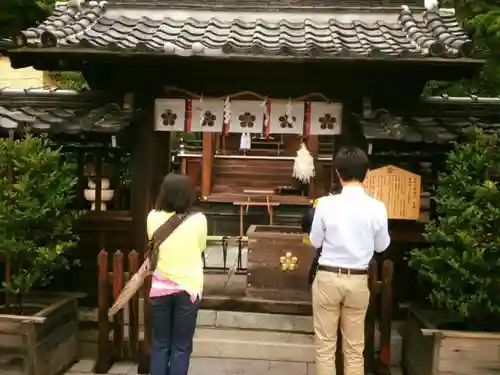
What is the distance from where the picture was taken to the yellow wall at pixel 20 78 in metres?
17.6

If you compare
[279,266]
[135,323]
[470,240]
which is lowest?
[135,323]

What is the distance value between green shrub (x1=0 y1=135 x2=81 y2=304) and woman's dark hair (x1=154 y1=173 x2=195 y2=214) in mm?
1980

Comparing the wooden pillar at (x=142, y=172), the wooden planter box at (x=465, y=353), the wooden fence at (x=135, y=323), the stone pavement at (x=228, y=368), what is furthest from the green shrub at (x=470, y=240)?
the wooden pillar at (x=142, y=172)

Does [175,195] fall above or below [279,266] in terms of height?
above

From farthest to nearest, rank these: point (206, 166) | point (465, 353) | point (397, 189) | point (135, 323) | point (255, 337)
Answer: point (206, 166), point (255, 337), point (397, 189), point (135, 323), point (465, 353)

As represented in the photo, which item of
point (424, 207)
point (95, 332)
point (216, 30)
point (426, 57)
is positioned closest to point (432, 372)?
point (424, 207)

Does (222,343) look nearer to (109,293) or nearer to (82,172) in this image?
(109,293)

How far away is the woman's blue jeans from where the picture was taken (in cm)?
525

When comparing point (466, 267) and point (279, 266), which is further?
point (279, 266)

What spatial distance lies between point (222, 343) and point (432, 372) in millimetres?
2562

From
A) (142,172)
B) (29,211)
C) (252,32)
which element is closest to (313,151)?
(252,32)

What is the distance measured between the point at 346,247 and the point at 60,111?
484 cm

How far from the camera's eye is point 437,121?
781 cm

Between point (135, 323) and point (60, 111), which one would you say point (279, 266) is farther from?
point (60, 111)
